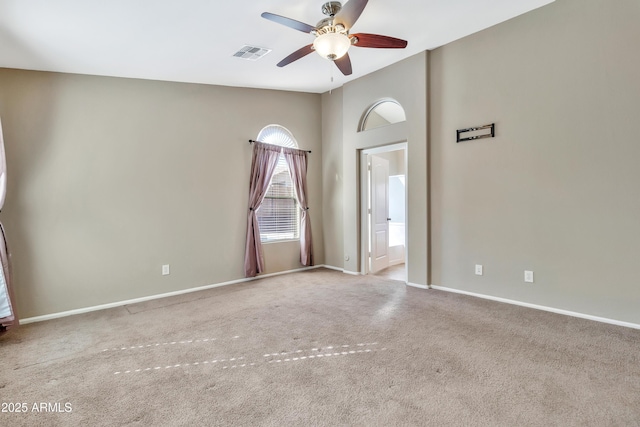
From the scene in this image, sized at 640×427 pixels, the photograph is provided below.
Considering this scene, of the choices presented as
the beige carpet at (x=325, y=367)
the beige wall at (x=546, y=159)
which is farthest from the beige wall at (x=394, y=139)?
the beige carpet at (x=325, y=367)

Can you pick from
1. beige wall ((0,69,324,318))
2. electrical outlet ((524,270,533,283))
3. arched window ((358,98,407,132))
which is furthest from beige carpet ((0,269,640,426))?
arched window ((358,98,407,132))

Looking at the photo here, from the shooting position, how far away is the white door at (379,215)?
536 centimetres

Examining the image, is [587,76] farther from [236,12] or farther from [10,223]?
[10,223]

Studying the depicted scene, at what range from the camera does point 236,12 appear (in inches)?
115

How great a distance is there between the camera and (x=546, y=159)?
3383 millimetres

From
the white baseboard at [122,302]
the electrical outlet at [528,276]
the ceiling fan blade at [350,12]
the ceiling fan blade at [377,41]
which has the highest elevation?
the ceiling fan blade at [350,12]

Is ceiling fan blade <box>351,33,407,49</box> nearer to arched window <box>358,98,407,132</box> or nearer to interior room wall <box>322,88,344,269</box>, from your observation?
arched window <box>358,98,407,132</box>

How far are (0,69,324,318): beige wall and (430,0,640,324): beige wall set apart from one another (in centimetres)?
286

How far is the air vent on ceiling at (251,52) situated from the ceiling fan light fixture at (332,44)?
1.19 m

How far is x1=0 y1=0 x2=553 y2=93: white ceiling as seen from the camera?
2758mm

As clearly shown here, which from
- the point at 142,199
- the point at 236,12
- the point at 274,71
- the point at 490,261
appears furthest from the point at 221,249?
the point at 490,261

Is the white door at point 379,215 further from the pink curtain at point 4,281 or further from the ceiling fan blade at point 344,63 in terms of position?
the pink curtain at point 4,281

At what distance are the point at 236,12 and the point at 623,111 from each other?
11.7ft

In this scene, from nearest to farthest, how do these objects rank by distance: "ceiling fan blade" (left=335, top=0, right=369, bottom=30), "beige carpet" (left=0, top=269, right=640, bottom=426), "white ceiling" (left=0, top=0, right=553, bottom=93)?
"beige carpet" (left=0, top=269, right=640, bottom=426) → "ceiling fan blade" (left=335, top=0, right=369, bottom=30) → "white ceiling" (left=0, top=0, right=553, bottom=93)
